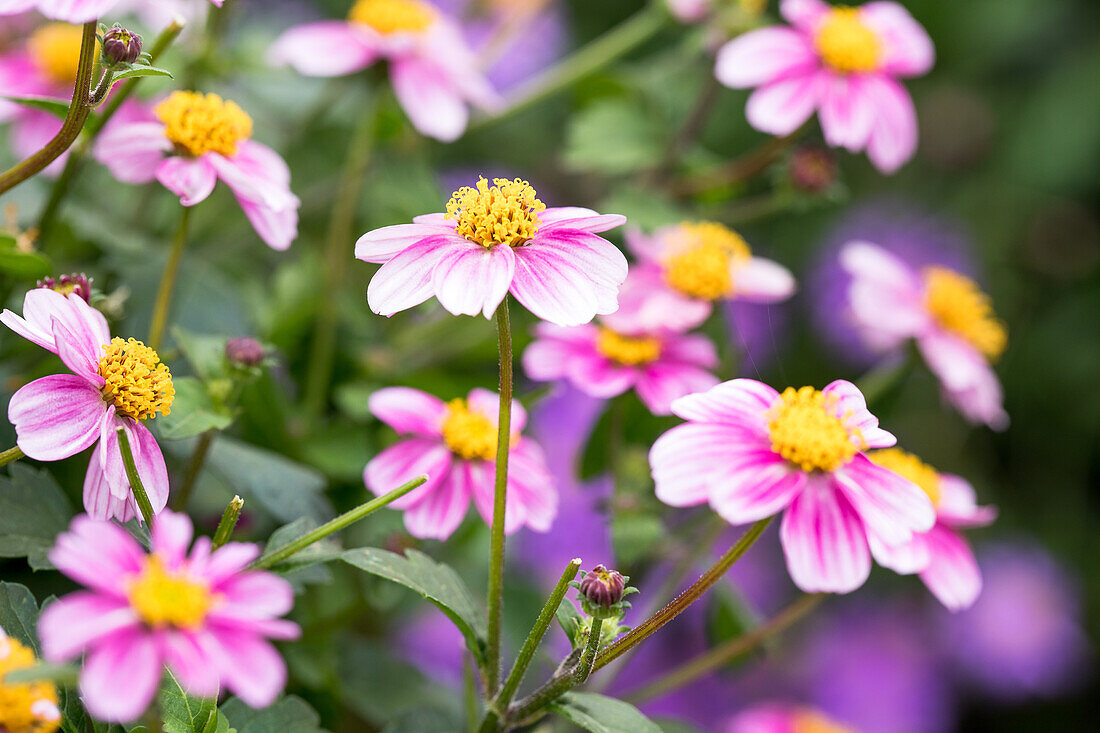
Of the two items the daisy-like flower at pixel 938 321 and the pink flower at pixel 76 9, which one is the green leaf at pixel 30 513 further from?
the daisy-like flower at pixel 938 321

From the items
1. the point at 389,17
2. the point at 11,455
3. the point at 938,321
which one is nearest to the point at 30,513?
the point at 11,455

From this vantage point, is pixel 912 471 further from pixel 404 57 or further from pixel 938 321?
pixel 404 57

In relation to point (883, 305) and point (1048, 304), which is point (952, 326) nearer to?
point (883, 305)

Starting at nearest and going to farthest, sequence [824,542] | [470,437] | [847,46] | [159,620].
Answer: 1. [159,620]
2. [824,542]
3. [470,437]
4. [847,46]

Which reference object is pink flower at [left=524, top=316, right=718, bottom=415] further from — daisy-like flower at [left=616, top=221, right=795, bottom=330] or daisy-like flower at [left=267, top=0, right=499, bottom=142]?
daisy-like flower at [left=267, top=0, right=499, bottom=142]

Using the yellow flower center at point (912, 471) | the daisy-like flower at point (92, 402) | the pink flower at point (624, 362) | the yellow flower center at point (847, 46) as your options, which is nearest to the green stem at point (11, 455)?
the daisy-like flower at point (92, 402)
